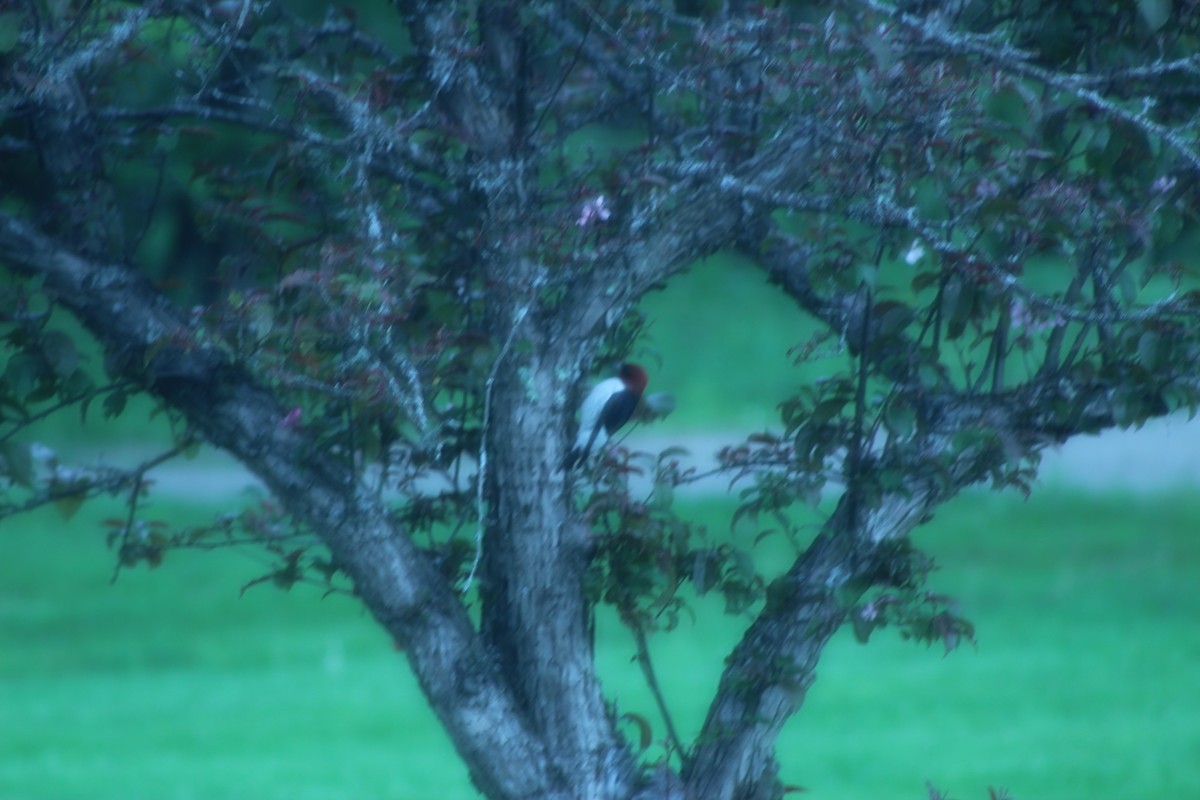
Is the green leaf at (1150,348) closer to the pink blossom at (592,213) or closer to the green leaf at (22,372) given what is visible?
the pink blossom at (592,213)

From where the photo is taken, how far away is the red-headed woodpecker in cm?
261

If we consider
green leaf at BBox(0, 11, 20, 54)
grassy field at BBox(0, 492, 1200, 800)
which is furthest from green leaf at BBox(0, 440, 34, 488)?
grassy field at BBox(0, 492, 1200, 800)

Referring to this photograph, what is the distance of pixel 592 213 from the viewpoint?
241cm

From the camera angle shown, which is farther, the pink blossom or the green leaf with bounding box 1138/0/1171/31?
the pink blossom

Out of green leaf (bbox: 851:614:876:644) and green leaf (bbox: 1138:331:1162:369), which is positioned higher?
green leaf (bbox: 1138:331:1162:369)

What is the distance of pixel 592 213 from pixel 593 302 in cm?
16

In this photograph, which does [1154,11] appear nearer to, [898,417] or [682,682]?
[898,417]

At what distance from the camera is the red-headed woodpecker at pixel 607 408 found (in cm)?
261

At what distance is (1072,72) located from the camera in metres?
2.70

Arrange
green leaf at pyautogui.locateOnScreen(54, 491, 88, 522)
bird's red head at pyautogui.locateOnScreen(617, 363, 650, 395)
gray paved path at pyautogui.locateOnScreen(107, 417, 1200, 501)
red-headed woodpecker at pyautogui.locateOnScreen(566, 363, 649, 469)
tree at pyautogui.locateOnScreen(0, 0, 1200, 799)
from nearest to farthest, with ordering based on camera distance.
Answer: tree at pyautogui.locateOnScreen(0, 0, 1200, 799) → red-headed woodpecker at pyautogui.locateOnScreen(566, 363, 649, 469) → green leaf at pyautogui.locateOnScreen(54, 491, 88, 522) → bird's red head at pyautogui.locateOnScreen(617, 363, 650, 395) → gray paved path at pyautogui.locateOnScreen(107, 417, 1200, 501)

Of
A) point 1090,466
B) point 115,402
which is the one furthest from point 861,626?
point 1090,466

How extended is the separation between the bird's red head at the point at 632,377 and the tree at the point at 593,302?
10.2 inches

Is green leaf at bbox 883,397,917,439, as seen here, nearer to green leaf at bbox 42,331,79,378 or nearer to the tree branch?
the tree branch

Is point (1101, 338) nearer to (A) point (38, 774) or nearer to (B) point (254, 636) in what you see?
(A) point (38, 774)
